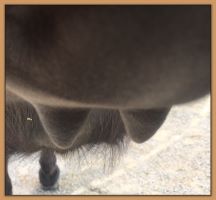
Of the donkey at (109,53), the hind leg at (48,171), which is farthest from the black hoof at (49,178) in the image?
the donkey at (109,53)

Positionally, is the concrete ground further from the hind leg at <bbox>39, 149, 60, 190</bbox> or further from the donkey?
the donkey

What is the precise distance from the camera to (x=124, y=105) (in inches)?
14.2

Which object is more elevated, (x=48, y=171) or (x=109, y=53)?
(x=109, y=53)

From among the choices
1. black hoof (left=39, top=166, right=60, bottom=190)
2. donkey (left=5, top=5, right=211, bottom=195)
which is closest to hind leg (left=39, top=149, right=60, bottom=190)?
black hoof (left=39, top=166, right=60, bottom=190)

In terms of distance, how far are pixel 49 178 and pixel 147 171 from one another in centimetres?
22

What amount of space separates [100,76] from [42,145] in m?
0.37

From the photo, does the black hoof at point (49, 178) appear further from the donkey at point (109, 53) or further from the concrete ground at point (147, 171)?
the donkey at point (109, 53)

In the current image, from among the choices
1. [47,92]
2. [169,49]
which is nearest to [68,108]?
[47,92]

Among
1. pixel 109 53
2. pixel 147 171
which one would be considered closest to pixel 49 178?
pixel 147 171

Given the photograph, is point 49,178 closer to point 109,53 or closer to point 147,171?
point 147,171

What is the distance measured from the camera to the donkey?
28 centimetres

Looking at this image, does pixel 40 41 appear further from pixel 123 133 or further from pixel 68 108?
pixel 123 133

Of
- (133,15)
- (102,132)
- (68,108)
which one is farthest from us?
(102,132)

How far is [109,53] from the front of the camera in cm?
30
